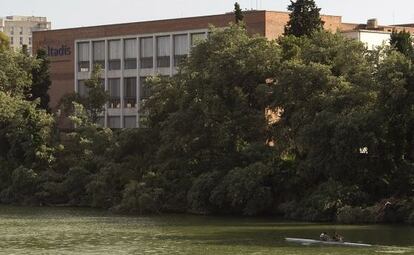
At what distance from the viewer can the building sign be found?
113 m

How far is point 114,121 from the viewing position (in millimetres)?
107938

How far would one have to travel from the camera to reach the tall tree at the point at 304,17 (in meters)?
83.1

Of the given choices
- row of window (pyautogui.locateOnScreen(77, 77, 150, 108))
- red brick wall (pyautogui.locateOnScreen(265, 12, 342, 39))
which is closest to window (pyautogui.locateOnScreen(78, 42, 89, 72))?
row of window (pyautogui.locateOnScreen(77, 77, 150, 108))

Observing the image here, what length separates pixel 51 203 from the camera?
277 feet

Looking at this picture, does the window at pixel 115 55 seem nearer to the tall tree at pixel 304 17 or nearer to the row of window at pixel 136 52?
the row of window at pixel 136 52

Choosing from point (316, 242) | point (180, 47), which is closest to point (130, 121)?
point (180, 47)

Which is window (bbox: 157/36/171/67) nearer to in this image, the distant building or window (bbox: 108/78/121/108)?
window (bbox: 108/78/121/108)

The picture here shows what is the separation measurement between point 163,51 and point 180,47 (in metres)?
2.43

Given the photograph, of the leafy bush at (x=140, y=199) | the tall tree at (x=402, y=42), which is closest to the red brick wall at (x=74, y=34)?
the tall tree at (x=402, y=42)

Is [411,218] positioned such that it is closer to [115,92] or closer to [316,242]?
[316,242]

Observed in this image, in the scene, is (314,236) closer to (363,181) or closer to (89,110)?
(363,181)

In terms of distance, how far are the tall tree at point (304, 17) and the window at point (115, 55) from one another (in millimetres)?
29209

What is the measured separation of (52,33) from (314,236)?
2618 inches

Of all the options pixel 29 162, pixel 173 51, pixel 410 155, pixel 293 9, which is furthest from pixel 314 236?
pixel 173 51
